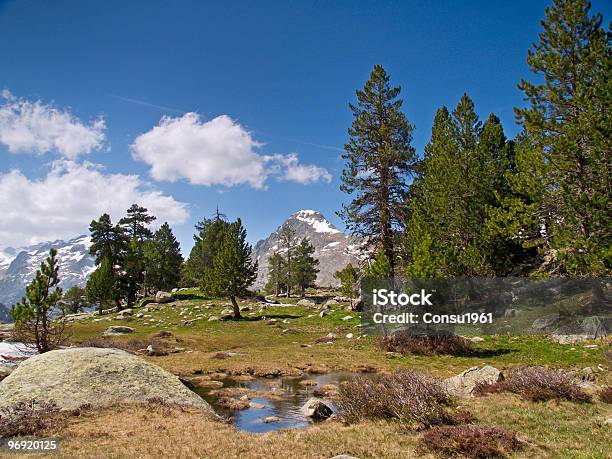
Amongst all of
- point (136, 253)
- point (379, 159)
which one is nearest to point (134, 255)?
point (136, 253)

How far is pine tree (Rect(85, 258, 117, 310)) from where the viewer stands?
2271 inches

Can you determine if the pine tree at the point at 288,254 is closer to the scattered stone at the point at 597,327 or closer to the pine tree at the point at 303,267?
the pine tree at the point at 303,267

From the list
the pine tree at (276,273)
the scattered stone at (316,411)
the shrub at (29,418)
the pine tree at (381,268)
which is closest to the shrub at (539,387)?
the scattered stone at (316,411)

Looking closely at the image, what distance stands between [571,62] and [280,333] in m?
31.5

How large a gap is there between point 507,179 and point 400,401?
30152mm

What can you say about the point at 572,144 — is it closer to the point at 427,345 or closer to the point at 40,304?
the point at 427,345

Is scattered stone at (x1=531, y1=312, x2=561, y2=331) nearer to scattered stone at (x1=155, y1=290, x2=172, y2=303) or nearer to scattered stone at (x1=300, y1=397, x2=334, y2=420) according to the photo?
scattered stone at (x1=300, y1=397, x2=334, y2=420)

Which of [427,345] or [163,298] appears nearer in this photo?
[427,345]

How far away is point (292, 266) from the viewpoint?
268 ft

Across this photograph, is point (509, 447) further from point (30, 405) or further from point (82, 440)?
point (30, 405)

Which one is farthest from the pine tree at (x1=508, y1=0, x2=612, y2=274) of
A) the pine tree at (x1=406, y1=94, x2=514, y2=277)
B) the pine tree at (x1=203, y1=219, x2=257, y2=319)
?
the pine tree at (x1=203, y1=219, x2=257, y2=319)

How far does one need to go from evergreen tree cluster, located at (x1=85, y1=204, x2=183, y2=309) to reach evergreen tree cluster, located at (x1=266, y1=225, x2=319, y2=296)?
Result: 71.2 ft

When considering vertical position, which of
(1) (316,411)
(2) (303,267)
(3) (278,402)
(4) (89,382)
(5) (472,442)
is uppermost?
(2) (303,267)

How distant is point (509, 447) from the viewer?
924 cm
